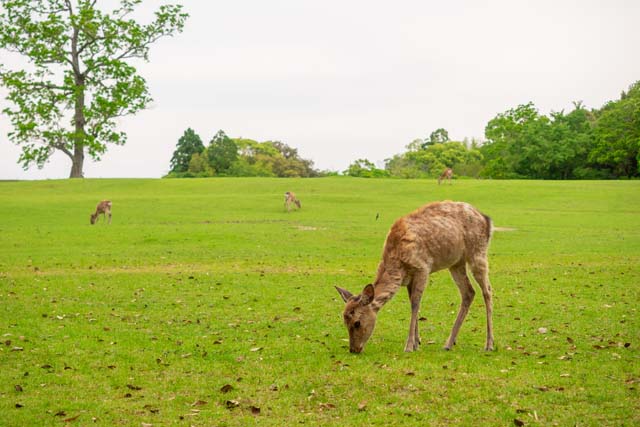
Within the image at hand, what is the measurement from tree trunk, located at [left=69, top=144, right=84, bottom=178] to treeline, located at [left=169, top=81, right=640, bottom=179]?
30.3 metres

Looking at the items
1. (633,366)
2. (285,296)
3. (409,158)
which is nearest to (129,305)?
(285,296)

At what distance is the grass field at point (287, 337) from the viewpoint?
7824 millimetres

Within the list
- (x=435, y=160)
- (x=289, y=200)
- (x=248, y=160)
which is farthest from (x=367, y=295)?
(x=435, y=160)

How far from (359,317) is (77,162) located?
55.7 m

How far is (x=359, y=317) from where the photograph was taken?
9969 millimetres

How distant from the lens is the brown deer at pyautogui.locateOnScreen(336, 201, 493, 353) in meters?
10.1

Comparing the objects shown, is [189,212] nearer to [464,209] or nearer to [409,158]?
[464,209]

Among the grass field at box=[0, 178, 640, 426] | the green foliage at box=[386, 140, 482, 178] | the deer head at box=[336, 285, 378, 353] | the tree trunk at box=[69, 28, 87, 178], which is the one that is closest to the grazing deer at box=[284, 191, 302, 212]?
the grass field at box=[0, 178, 640, 426]

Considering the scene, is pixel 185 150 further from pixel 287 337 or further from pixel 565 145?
pixel 287 337

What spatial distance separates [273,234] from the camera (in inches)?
1216

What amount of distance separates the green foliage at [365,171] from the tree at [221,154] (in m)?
16.7

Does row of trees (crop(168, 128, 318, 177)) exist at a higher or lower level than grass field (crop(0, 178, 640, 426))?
higher

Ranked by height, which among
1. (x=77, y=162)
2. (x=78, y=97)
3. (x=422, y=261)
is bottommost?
(x=422, y=261)

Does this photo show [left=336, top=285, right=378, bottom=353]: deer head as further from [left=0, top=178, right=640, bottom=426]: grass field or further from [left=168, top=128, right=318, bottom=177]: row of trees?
[left=168, top=128, right=318, bottom=177]: row of trees
